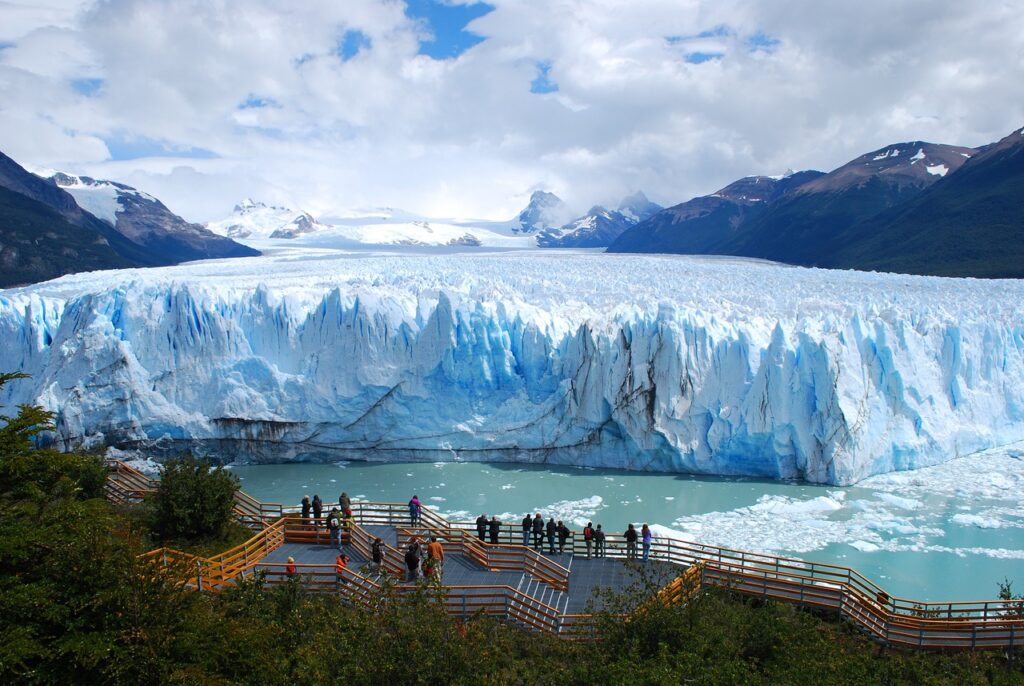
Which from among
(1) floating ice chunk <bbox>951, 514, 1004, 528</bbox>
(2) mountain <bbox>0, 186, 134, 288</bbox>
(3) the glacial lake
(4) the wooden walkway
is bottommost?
(3) the glacial lake

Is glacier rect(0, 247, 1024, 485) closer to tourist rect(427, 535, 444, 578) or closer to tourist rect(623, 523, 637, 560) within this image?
tourist rect(623, 523, 637, 560)

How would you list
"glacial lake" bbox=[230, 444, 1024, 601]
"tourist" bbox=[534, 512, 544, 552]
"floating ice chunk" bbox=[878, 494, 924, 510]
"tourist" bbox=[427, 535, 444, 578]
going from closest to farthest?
"tourist" bbox=[427, 535, 444, 578] < "tourist" bbox=[534, 512, 544, 552] < "glacial lake" bbox=[230, 444, 1024, 601] < "floating ice chunk" bbox=[878, 494, 924, 510]

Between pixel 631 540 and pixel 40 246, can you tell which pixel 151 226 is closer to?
pixel 40 246

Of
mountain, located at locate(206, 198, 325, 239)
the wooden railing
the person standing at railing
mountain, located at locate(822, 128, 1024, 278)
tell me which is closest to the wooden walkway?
the wooden railing

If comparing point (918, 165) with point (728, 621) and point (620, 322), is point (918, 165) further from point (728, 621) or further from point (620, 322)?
point (728, 621)

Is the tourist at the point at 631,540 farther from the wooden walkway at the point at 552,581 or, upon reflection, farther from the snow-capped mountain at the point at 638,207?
the snow-capped mountain at the point at 638,207

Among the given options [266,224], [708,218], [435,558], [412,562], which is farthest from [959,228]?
[266,224]
